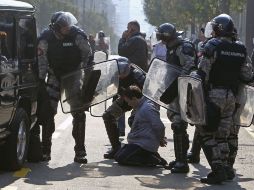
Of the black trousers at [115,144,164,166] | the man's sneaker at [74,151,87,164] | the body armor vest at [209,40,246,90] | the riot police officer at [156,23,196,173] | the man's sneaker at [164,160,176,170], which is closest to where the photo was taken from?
the body armor vest at [209,40,246,90]

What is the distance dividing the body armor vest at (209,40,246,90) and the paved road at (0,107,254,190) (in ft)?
3.70

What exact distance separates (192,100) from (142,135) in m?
1.37

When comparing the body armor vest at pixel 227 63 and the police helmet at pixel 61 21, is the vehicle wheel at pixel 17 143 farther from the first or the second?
the body armor vest at pixel 227 63

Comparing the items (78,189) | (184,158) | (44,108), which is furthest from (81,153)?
(78,189)

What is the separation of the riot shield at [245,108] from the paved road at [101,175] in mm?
635

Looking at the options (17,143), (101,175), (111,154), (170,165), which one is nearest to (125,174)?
(101,175)

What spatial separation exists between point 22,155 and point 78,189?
1492 mm

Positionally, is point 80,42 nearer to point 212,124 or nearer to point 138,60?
point 212,124

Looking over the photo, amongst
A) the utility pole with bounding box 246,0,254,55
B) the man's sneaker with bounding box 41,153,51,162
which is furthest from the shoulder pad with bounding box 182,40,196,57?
the utility pole with bounding box 246,0,254,55

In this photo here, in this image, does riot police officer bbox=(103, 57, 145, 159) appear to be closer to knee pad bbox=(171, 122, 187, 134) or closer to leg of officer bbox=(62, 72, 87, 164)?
leg of officer bbox=(62, 72, 87, 164)

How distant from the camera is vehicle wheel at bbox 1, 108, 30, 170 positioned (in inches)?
353

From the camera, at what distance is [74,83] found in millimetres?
10312

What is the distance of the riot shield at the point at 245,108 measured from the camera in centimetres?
945

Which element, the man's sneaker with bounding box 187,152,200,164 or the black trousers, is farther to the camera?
the man's sneaker with bounding box 187,152,200,164
